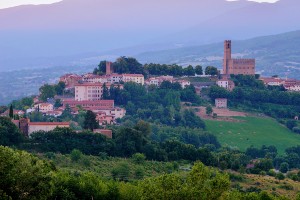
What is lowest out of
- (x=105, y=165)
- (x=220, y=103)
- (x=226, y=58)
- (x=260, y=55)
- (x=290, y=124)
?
(x=290, y=124)

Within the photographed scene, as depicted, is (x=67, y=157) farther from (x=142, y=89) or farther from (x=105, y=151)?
(x=142, y=89)

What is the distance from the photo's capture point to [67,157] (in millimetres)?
38812

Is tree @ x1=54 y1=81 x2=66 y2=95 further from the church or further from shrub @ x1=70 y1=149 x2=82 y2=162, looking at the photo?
shrub @ x1=70 y1=149 x2=82 y2=162

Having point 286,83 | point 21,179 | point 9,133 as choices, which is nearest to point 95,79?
point 286,83

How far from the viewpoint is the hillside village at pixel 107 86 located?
60.3 m

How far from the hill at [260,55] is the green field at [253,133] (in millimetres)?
78009

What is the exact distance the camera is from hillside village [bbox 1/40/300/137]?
6028cm

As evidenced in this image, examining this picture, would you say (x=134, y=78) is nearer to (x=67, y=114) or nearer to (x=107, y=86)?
(x=107, y=86)

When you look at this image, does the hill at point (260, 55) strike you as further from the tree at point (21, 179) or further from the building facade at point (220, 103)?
the tree at point (21, 179)

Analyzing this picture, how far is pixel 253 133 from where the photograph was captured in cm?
6331

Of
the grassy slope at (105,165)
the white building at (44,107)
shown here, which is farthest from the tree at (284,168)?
the white building at (44,107)

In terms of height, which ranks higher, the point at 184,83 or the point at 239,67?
the point at 239,67

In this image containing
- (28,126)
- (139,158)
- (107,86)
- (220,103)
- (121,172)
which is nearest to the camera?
(121,172)

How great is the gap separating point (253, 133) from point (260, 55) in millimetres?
104907
